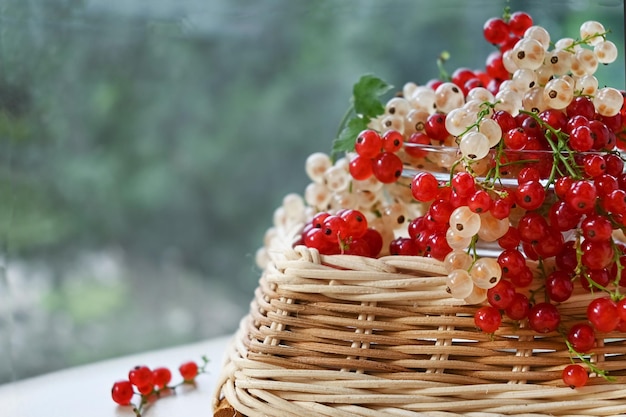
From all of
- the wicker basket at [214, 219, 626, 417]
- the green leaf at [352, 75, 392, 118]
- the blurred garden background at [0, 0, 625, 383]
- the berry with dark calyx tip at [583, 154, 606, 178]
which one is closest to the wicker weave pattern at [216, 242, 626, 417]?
the wicker basket at [214, 219, 626, 417]

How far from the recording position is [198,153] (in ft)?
6.88

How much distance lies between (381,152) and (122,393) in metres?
0.40

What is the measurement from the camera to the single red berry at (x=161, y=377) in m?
0.93

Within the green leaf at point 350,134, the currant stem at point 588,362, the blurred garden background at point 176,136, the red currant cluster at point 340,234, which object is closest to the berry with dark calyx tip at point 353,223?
the red currant cluster at point 340,234

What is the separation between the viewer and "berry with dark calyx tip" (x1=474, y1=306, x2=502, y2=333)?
691 mm

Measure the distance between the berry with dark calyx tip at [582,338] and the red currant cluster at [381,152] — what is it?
252 mm

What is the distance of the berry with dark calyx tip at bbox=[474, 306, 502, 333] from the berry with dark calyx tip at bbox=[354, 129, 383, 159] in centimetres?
22

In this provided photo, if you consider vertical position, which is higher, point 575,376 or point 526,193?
point 526,193

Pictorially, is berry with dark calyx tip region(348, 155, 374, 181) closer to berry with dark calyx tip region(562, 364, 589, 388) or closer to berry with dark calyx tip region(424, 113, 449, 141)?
berry with dark calyx tip region(424, 113, 449, 141)

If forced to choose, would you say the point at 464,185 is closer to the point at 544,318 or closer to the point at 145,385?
the point at 544,318

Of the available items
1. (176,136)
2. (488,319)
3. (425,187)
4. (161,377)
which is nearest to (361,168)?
(425,187)

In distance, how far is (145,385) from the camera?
35.9 inches

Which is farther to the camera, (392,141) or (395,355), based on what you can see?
(392,141)

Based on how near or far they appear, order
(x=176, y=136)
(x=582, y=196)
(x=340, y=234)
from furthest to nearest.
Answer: (x=176, y=136) → (x=340, y=234) → (x=582, y=196)
